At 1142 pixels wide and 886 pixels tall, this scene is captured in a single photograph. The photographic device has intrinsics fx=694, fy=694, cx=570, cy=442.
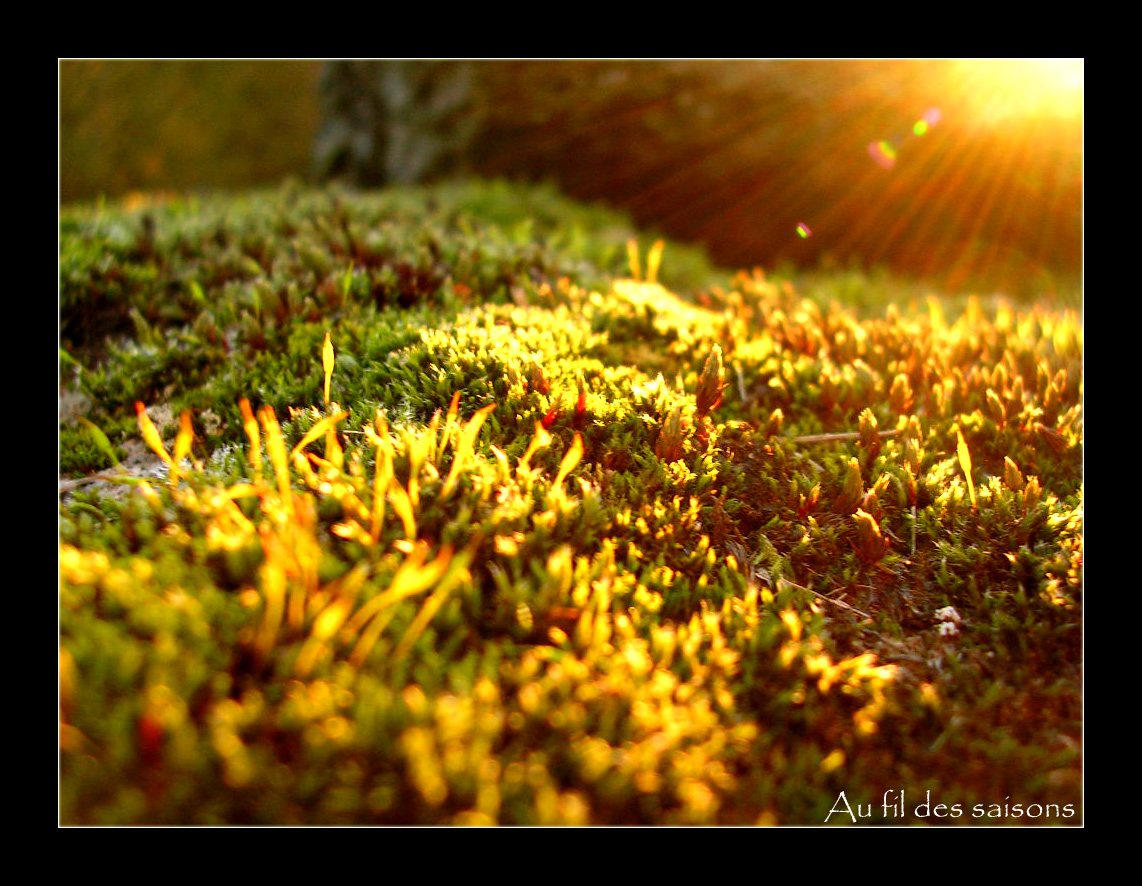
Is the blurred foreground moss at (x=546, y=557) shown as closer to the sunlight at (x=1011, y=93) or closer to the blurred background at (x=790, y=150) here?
the blurred background at (x=790, y=150)

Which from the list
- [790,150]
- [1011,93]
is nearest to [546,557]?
[790,150]

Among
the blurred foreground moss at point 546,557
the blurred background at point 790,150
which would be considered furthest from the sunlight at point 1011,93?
the blurred foreground moss at point 546,557

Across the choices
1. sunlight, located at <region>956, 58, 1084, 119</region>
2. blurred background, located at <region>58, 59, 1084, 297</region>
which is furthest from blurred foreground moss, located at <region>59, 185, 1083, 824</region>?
sunlight, located at <region>956, 58, 1084, 119</region>

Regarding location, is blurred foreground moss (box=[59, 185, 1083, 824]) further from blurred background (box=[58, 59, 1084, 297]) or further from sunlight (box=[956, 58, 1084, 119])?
sunlight (box=[956, 58, 1084, 119])

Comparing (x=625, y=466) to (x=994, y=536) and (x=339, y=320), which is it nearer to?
(x=994, y=536)

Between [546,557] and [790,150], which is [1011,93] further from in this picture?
[546,557]

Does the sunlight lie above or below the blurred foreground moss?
above
